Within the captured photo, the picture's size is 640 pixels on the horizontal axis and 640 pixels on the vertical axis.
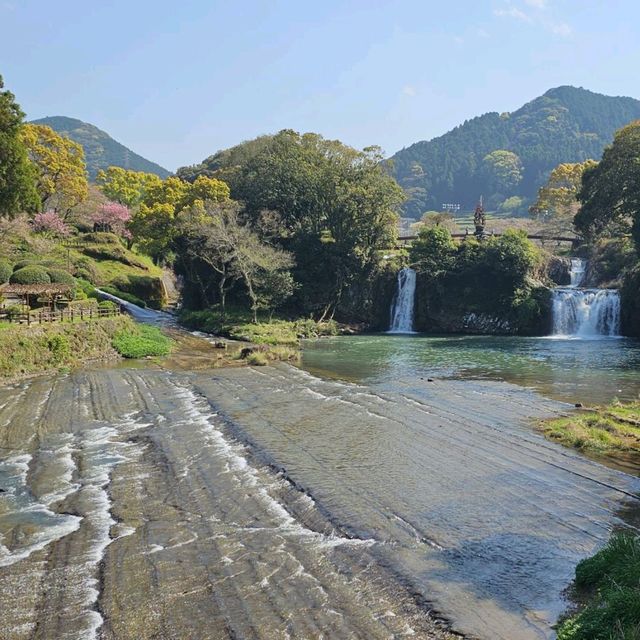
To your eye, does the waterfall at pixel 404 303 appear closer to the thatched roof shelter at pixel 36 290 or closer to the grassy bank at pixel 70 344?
the grassy bank at pixel 70 344

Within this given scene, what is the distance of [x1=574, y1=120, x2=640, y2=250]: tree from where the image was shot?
43156 millimetres

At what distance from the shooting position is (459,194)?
181 meters

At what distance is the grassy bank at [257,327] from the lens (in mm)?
40272

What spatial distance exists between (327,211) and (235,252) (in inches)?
459

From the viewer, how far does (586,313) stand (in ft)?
146

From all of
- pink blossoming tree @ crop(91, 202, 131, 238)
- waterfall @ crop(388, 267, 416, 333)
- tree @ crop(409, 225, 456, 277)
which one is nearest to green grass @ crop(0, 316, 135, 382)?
waterfall @ crop(388, 267, 416, 333)

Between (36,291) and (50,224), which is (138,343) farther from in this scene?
(50,224)

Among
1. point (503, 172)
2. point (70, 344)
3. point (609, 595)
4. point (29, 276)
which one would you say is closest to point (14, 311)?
point (70, 344)

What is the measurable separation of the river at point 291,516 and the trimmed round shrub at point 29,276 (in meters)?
26.1

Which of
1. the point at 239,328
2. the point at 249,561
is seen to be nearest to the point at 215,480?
the point at 249,561

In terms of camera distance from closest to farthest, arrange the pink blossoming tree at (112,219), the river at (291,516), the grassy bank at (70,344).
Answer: the river at (291,516) → the grassy bank at (70,344) → the pink blossoming tree at (112,219)

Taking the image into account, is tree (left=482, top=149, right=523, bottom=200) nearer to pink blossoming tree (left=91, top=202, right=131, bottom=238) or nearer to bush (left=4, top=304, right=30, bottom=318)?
pink blossoming tree (left=91, top=202, right=131, bottom=238)

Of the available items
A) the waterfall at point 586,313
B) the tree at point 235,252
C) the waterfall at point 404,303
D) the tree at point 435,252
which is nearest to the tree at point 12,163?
the tree at point 235,252

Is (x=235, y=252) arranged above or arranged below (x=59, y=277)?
above
